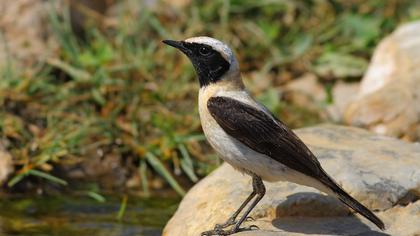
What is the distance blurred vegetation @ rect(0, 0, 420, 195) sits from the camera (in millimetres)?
8070

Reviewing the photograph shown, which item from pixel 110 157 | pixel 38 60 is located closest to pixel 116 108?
pixel 110 157

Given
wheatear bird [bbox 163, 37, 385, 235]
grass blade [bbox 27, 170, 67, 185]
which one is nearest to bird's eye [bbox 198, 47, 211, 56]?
wheatear bird [bbox 163, 37, 385, 235]

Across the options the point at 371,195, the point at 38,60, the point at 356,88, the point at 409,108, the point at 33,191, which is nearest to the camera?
the point at 371,195

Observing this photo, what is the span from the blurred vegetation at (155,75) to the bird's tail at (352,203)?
8.82 ft

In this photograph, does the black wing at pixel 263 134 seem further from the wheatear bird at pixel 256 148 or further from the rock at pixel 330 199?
the rock at pixel 330 199

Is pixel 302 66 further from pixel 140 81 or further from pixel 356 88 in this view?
pixel 140 81

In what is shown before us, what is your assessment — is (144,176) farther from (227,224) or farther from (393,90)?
(393,90)

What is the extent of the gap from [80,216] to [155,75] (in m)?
2.63

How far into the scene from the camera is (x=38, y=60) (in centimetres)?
909

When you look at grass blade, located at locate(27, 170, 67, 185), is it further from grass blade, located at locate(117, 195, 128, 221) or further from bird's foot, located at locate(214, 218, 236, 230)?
bird's foot, located at locate(214, 218, 236, 230)

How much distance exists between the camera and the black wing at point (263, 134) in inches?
211

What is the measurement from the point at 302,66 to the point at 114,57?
243cm

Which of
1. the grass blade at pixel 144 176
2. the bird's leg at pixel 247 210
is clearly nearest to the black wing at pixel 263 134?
the bird's leg at pixel 247 210

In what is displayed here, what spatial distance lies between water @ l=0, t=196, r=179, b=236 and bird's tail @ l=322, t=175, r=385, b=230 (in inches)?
80.6
